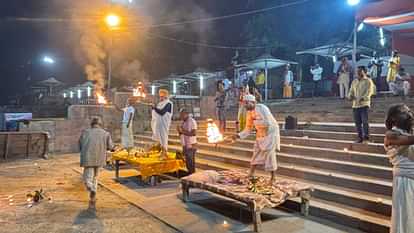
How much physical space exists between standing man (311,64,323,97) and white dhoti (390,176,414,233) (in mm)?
13483

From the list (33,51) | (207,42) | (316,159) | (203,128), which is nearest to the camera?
(316,159)

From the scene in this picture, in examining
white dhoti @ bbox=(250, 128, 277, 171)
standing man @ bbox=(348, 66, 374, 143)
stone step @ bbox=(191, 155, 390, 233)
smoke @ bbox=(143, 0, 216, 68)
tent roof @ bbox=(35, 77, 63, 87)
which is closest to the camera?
stone step @ bbox=(191, 155, 390, 233)

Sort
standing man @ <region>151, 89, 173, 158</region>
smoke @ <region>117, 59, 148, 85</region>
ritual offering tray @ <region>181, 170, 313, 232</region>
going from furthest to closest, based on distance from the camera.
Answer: smoke @ <region>117, 59, 148, 85</region> → standing man @ <region>151, 89, 173, 158</region> → ritual offering tray @ <region>181, 170, 313, 232</region>

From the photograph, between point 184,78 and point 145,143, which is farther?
point 184,78

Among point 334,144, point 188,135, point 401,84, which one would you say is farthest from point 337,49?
point 188,135

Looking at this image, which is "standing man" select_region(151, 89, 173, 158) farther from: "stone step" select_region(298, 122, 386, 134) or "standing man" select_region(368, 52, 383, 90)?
"standing man" select_region(368, 52, 383, 90)

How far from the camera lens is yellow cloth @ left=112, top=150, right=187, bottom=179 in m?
7.86

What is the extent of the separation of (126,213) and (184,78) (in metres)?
16.8

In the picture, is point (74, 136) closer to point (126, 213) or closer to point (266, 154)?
point (126, 213)

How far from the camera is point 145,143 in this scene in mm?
13453

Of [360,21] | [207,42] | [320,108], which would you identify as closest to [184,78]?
[207,42]

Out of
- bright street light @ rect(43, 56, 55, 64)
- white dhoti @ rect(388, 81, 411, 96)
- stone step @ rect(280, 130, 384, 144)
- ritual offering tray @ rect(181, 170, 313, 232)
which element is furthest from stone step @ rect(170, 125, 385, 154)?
bright street light @ rect(43, 56, 55, 64)

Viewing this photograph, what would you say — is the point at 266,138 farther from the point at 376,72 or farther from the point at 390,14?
the point at 376,72

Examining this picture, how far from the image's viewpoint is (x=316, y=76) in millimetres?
16547
